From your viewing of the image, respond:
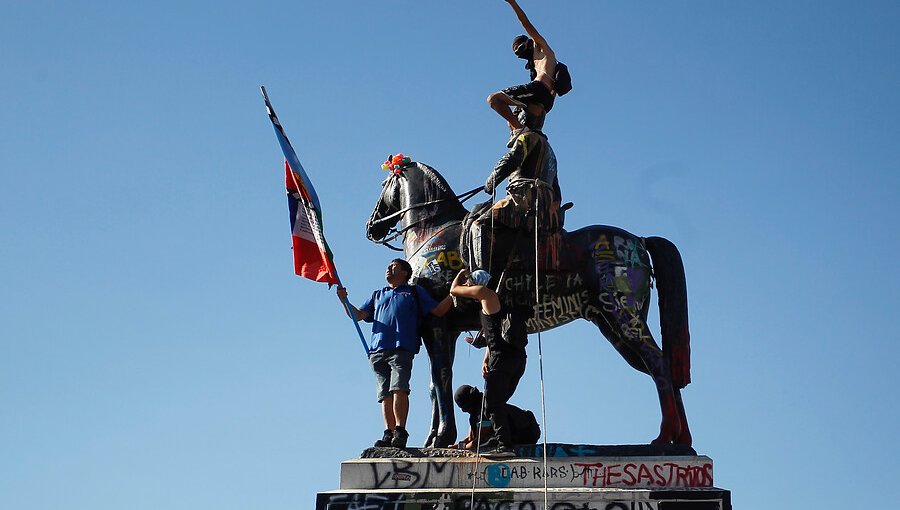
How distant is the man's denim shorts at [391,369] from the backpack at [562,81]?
132 inches

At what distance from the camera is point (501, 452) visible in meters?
12.9

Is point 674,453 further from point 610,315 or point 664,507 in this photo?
point 610,315

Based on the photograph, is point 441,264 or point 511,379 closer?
point 511,379

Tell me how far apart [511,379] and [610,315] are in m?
1.31

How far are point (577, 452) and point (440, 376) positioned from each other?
1828 mm

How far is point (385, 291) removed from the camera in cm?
1406

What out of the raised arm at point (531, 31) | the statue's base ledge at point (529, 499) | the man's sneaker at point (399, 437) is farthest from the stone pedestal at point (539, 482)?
the raised arm at point (531, 31)

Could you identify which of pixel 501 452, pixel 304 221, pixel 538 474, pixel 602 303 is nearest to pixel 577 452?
pixel 538 474

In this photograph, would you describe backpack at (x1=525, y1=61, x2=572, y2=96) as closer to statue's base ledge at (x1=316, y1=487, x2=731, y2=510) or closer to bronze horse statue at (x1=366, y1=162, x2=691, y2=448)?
bronze horse statue at (x1=366, y1=162, x2=691, y2=448)

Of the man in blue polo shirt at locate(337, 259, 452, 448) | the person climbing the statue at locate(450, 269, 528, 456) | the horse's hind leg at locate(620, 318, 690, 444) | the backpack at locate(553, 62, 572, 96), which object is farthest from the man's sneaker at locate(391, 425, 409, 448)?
the backpack at locate(553, 62, 572, 96)

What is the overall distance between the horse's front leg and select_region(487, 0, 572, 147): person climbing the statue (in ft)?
6.94

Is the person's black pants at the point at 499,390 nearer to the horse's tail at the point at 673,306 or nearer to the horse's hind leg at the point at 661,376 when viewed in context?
the horse's hind leg at the point at 661,376

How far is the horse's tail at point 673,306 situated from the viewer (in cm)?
1365

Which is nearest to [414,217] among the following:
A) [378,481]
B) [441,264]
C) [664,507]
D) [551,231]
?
[441,264]
